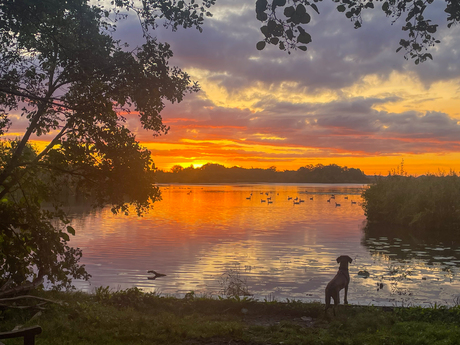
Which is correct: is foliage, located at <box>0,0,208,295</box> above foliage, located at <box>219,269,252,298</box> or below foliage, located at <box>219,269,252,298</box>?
above

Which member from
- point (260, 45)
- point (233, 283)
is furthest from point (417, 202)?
point (260, 45)

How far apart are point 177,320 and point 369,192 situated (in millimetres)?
39301

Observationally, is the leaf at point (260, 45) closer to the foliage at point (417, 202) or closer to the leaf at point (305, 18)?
the leaf at point (305, 18)

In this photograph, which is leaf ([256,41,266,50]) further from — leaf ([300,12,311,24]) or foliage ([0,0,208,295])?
foliage ([0,0,208,295])

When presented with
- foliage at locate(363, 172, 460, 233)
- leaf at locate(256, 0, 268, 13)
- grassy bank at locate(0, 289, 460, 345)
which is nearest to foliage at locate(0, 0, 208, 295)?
grassy bank at locate(0, 289, 460, 345)

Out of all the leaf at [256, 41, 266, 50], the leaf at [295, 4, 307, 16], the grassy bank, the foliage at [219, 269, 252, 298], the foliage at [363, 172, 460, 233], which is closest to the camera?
the leaf at [295, 4, 307, 16]

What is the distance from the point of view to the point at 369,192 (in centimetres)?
4516

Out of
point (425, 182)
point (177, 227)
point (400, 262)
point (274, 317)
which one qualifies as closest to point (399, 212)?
point (425, 182)

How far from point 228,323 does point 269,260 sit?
618 inches

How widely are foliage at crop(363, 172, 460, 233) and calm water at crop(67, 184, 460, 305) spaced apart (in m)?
3.39

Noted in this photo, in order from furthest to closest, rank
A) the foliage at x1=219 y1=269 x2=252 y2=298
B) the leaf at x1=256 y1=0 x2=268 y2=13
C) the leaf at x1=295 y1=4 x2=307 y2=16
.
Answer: the foliage at x1=219 y1=269 x2=252 y2=298 < the leaf at x1=256 y1=0 x2=268 y2=13 < the leaf at x1=295 y1=4 x2=307 y2=16

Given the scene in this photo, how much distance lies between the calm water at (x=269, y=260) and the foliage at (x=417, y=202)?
3.39m

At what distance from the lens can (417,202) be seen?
1505 inches

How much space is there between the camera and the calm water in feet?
56.3
